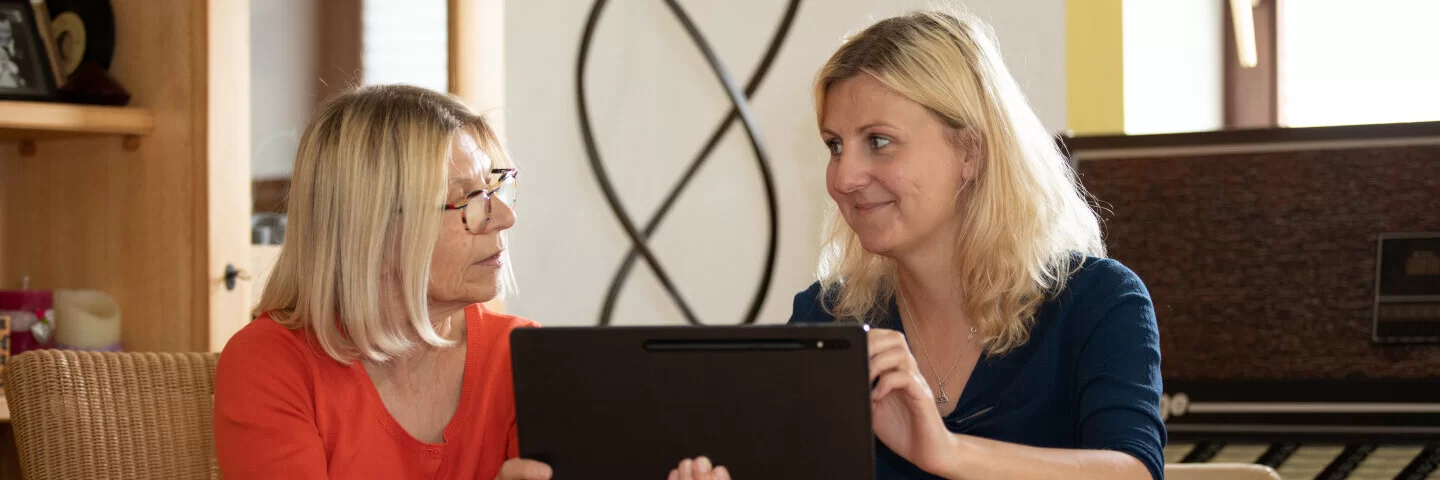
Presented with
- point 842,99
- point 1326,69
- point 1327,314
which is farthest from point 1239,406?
point 1326,69

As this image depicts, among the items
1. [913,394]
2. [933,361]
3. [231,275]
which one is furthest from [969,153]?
[231,275]

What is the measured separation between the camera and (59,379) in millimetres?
1396

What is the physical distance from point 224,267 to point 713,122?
950mm

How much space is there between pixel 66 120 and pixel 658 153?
1.07 m

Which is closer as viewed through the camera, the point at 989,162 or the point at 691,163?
the point at 989,162

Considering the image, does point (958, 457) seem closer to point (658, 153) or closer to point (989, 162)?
point (989, 162)

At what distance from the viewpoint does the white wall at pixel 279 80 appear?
7.63 ft

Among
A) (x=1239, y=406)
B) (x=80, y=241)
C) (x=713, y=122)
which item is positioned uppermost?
(x=713, y=122)

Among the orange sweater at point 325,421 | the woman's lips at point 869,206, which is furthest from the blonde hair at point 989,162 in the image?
the orange sweater at point 325,421

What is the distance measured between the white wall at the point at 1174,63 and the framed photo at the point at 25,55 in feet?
7.03

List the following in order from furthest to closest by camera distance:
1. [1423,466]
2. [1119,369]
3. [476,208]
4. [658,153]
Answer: [658,153] < [1423,466] < [476,208] < [1119,369]

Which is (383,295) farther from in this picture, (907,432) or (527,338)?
(907,432)

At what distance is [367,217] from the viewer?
1360 mm

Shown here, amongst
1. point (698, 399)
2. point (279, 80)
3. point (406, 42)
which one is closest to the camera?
point (698, 399)
